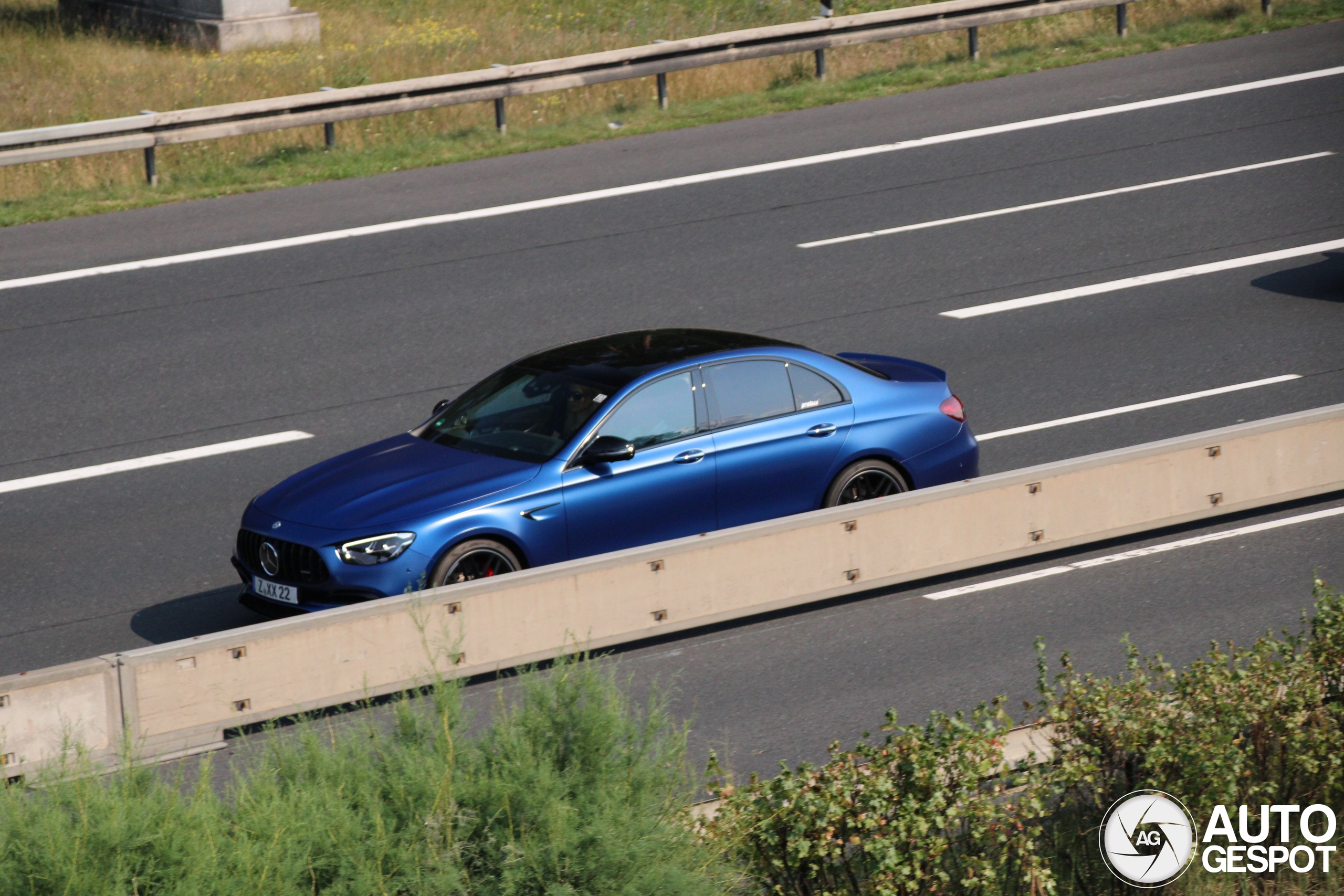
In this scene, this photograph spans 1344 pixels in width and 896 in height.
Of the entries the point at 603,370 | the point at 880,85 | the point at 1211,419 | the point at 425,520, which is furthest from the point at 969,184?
the point at 425,520

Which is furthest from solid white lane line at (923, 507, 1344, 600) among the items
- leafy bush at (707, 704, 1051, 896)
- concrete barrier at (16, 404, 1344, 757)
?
leafy bush at (707, 704, 1051, 896)

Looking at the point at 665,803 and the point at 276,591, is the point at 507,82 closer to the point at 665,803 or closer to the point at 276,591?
the point at 276,591

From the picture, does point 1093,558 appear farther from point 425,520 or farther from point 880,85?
point 880,85

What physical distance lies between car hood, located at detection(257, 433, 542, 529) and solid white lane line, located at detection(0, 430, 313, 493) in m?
2.74

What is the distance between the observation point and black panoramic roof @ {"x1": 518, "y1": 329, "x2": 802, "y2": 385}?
10.3 metres

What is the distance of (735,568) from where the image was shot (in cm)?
947

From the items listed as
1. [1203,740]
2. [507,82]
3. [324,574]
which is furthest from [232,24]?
[1203,740]

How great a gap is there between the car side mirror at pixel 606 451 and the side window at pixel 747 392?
765mm

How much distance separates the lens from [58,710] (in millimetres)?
7590

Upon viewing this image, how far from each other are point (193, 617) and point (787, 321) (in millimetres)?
7021

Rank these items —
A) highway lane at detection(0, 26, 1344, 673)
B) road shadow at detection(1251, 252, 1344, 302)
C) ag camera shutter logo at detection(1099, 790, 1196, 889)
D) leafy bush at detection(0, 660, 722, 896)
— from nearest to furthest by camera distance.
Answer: leafy bush at detection(0, 660, 722, 896) < ag camera shutter logo at detection(1099, 790, 1196, 889) < highway lane at detection(0, 26, 1344, 673) < road shadow at detection(1251, 252, 1344, 302)

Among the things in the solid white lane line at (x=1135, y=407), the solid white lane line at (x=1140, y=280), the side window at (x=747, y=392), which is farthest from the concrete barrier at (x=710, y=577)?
the solid white lane line at (x=1140, y=280)

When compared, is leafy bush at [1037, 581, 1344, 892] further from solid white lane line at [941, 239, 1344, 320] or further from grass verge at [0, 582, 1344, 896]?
solid white lane line at [941, 239, 1344, 320]

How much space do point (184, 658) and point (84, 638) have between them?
6.73ft
